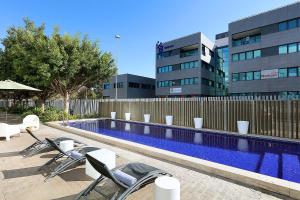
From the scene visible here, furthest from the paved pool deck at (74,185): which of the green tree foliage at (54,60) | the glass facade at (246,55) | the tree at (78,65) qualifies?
the glass facade at (246,55)

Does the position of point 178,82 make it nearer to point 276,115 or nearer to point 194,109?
point 194,109

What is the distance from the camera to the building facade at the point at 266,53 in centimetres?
2847

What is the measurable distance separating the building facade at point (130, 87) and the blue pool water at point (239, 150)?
1495 inches

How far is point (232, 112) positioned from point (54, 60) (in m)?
13.3

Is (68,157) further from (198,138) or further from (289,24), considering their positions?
(289,24)

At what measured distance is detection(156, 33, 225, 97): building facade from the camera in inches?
1606

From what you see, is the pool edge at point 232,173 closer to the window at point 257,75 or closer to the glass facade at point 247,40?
the window at point 257,75

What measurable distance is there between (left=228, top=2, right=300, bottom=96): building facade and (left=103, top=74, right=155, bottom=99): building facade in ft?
79.4

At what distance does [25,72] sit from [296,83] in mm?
30986

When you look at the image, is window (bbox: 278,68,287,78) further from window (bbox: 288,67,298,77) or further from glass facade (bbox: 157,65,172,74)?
glass facade (bbox: 157,65,172,74)

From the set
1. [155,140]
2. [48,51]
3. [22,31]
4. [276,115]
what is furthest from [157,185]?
[22,31]

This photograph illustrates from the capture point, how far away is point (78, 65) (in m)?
18.5

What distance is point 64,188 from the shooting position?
471 centimetres

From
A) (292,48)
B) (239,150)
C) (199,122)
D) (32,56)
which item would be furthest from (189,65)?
(239,150)
